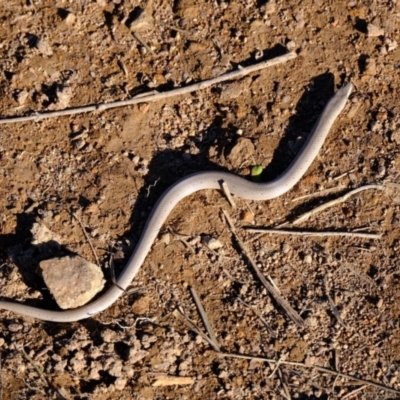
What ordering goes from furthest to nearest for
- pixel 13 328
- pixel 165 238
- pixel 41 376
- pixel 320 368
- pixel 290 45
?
pixel 290 45, pixel 165 238, pixel 320 368, pixel 13 328, pixel 41 376

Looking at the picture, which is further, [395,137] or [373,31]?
[373,31]

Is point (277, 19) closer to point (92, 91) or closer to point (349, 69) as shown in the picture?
point (349, 69)

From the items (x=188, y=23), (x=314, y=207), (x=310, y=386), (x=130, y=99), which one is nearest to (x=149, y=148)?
(x=130, y=99)

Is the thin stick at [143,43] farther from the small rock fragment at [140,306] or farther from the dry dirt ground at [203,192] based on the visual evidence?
the small rock fragment at [140,306]

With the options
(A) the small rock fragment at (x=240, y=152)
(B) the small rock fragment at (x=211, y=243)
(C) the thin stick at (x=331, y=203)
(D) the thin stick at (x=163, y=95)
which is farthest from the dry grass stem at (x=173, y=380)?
(D) the thin stick at (x=163, y=95)

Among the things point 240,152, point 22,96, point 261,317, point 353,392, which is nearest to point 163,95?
point 240,152

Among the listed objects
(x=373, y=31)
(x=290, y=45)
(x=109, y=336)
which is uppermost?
(x=290, y=45)

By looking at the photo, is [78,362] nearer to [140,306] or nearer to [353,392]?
[140,306]
